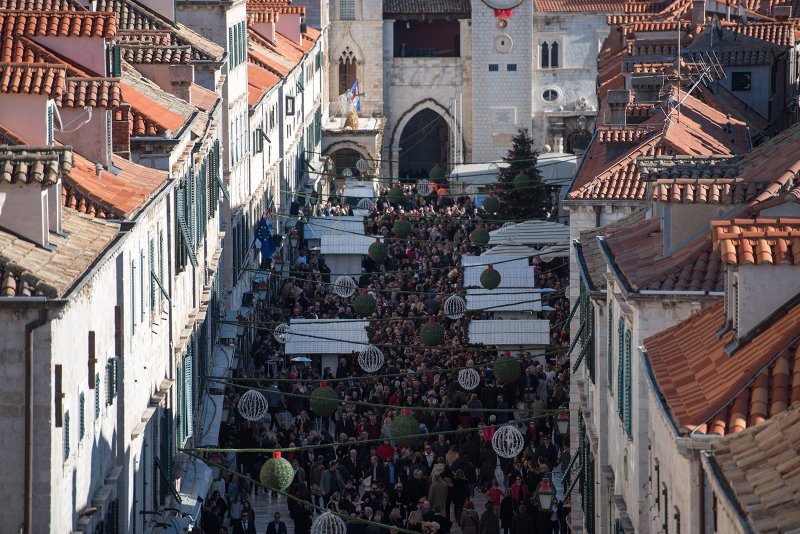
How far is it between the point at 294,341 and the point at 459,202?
3090cm

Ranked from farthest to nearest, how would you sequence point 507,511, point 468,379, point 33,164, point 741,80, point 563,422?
point 741,80
point 468,379
point 507,511
point 563,422
point 33,164

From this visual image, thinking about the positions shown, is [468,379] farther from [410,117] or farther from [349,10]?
[410,117]

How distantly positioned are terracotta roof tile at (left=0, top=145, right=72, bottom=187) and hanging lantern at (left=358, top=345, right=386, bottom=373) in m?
17.5

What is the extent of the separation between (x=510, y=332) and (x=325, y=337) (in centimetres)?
387

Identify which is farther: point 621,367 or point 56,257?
point 621,367

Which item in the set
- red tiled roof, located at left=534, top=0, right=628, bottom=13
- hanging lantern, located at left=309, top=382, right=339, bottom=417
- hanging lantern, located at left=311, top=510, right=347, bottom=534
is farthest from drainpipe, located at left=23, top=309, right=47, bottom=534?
red tiled roof, located at left=534, top=0, right=628, bottom=13

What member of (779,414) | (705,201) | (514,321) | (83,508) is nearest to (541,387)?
(514,321)

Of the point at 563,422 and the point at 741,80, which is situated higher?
the point at 741,80

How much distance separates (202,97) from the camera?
128ft

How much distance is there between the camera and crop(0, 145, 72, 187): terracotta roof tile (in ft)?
66.1

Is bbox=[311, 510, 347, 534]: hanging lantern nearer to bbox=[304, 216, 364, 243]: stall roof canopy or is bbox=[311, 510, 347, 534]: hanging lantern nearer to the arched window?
bbox=[304, 216, 364, 243]: stall roof canopy

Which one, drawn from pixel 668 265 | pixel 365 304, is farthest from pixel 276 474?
pixel 365 304

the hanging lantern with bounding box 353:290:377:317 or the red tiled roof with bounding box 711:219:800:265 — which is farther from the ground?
the red tiled roof with bounding box 711:219:800:265

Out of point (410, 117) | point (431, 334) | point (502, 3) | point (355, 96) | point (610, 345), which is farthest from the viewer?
point (410, 117)
